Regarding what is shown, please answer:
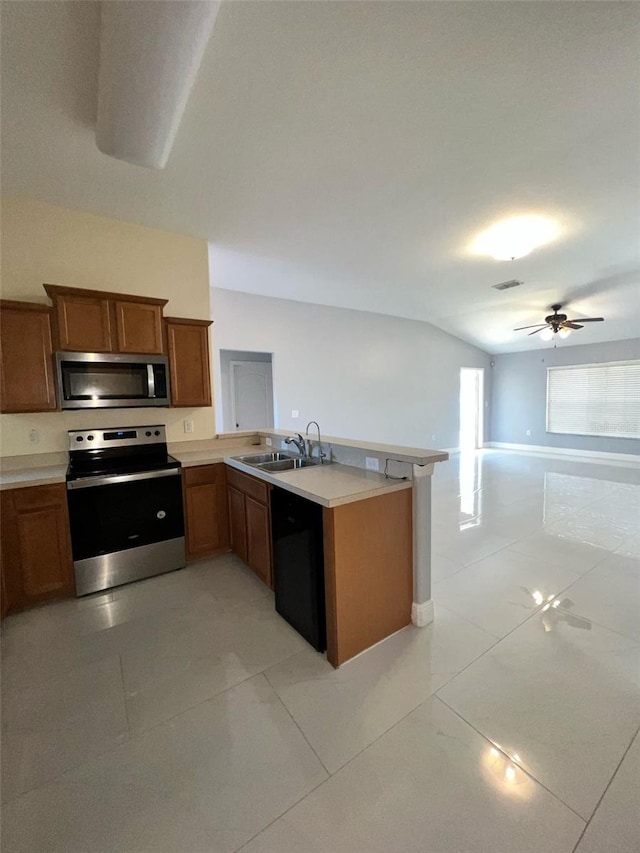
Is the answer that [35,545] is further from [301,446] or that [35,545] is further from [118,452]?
[301,446]

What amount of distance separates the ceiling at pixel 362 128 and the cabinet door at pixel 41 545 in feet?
7.00

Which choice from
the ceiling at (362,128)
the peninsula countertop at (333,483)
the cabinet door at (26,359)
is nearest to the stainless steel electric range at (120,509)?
the cabinet door at (26,359)

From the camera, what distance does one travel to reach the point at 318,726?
1437 millimetres

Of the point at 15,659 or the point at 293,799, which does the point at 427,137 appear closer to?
the point at 293,799

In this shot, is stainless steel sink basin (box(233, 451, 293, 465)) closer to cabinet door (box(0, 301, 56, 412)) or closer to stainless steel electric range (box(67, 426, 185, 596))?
stainless steel electric range (box(67, 426, 185, 596))

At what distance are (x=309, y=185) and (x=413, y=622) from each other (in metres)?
3.02

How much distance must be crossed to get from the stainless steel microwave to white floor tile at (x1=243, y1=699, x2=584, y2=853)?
2593 millimetres

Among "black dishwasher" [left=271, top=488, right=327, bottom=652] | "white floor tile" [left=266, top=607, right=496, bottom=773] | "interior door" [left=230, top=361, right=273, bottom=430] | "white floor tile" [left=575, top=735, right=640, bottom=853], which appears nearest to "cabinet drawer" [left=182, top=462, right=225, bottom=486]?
"black dishwasher" [left=271, top=488, right=327, bottom=652]

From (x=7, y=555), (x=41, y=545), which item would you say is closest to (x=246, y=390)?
(x=41, y=545)

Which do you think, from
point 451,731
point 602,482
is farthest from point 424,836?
point 602,482

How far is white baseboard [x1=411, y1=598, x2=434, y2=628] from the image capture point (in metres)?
2.07

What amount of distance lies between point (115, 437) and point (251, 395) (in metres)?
3.23

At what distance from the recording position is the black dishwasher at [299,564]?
1.79 metres

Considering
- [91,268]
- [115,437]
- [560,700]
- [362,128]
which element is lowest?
[560,700]
